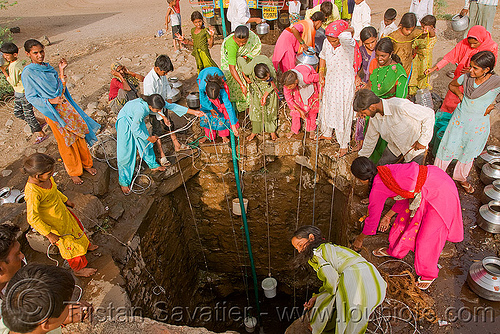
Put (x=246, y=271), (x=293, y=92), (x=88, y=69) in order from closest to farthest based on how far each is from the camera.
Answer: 1. (x=293, y=92)
2. (x=246, y=271)
3. (x=88, y=69)

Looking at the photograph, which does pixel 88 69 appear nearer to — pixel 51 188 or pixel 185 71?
pixel 185 71

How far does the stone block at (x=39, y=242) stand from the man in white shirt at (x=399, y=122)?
3381mm

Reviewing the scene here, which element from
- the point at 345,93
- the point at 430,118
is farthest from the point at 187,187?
the point at 430,118

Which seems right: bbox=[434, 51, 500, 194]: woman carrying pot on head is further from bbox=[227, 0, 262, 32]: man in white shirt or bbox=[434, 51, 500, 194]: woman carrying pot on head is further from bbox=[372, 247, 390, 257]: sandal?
bbox=[227, 0, 262, 32]: man in white shirt

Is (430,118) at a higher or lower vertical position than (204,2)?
lower

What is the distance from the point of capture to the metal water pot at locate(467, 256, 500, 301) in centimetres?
258

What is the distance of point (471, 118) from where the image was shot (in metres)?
3.30

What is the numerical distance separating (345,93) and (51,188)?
3.26m

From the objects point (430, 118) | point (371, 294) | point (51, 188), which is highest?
point (430, 118)

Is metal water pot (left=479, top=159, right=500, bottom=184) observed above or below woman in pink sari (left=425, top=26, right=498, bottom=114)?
below

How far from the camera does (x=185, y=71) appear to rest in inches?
255

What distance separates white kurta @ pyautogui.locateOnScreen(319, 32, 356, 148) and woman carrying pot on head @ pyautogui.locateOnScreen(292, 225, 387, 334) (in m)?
2.15

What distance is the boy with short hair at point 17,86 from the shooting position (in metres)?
4.34

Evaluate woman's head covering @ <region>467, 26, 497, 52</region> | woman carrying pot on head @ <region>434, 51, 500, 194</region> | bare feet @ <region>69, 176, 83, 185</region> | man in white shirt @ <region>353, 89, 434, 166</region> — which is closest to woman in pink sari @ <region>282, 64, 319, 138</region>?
man in white shirt @ <region>353, 89, 434, 166</region>
